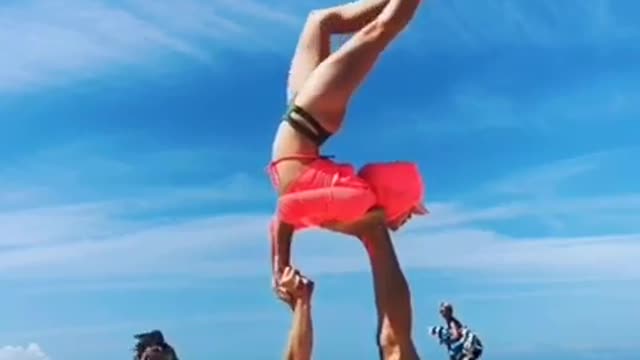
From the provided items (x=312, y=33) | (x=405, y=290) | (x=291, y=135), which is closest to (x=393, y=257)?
(x=405, y=290)

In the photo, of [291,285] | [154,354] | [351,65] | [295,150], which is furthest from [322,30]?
[154,354]

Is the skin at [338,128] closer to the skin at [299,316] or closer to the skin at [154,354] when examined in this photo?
the skin at [299,316]

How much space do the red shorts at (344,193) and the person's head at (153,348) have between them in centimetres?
89

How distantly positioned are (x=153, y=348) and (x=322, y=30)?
71.1 inches

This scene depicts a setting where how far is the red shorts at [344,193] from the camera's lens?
5.91 m

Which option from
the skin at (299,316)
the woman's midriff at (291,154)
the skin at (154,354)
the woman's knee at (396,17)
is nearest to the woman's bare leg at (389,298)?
the skin at (299,316)

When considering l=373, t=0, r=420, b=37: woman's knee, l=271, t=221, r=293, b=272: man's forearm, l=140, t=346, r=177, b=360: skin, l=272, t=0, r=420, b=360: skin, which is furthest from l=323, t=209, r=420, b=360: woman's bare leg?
l=140, t=346, r=177, b=360: skin

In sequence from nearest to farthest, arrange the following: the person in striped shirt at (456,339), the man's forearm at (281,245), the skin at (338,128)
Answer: the skin at (338,128) < the man's forearm at (281,245) < the person in striped shirt at (456,339)

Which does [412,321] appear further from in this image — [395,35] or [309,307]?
[395,35]

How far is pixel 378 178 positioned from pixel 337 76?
1.76ft

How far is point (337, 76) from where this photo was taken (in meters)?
6.05

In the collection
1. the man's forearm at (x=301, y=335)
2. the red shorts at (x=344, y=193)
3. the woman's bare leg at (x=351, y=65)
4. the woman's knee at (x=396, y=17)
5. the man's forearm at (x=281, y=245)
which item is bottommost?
the man's forearm at (x=301, y=335)

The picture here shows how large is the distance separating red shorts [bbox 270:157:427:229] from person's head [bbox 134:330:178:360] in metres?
0.89

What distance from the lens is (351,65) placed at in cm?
606
